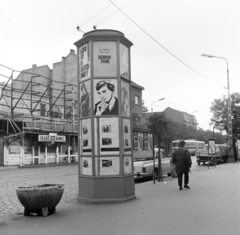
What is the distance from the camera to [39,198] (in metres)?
6.60

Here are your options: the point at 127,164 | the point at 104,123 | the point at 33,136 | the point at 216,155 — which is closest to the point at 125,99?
the point at 104,123

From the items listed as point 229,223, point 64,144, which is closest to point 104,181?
point 229,223

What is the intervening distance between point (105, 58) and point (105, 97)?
104 cm

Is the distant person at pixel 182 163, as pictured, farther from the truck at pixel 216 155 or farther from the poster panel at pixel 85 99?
the truck at pixel 216 155

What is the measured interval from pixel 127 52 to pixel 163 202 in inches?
166

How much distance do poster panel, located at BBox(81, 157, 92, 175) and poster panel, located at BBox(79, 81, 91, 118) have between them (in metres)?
1.18

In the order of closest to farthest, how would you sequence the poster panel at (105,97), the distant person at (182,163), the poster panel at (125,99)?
the poster panel at (105,97), the poster panel at (125,99), the distant person at (182,163)

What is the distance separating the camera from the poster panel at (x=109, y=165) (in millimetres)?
8305

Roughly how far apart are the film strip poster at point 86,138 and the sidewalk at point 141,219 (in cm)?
140

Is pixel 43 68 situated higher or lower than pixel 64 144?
higher

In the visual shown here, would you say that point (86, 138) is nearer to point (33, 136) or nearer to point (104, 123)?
point (104, 123)

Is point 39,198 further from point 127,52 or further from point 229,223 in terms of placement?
point 127,52

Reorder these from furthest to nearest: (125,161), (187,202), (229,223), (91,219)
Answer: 1. (125,161)
2. (187,202)
3. (91,219)
4. (229,223)

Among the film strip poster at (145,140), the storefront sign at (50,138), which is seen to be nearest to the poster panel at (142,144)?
the film strip poster at (145,140)
